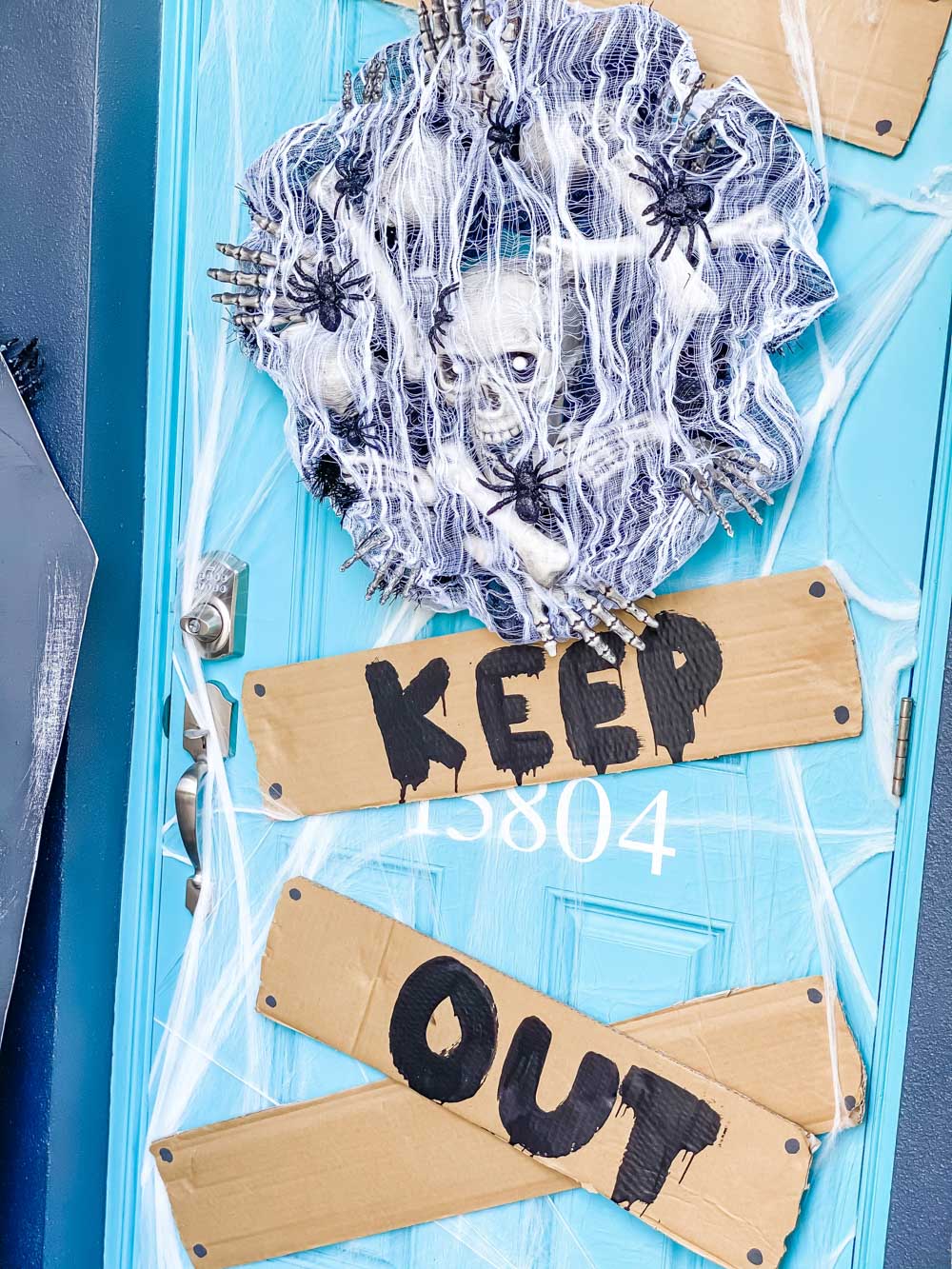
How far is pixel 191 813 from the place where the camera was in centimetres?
123

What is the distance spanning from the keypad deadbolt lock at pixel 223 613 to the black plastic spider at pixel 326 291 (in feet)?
1.05

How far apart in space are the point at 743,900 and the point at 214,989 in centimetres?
59

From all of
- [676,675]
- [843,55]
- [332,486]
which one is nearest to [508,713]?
[676,675]

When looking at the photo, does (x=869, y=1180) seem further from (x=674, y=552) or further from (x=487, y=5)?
(x=487, y=5)

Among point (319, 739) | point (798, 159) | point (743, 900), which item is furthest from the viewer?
point (319, 739)

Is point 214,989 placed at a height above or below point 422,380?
below

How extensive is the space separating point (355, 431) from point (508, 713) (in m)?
0.29

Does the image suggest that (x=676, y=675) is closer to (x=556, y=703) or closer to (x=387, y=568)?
(x=556, y=703)

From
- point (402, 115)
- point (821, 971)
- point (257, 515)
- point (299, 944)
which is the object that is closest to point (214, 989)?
point (299, 944)

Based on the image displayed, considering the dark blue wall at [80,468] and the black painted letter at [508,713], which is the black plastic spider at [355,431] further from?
the dark blue wall at [80,468]

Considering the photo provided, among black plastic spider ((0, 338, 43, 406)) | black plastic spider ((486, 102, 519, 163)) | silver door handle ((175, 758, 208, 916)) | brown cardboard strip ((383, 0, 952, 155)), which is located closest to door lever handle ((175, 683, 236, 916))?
silver door handle ((175, 758, 208, 916))

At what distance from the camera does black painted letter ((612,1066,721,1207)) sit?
975mm

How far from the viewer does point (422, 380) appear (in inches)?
37.7

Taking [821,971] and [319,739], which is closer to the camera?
[821,971]
